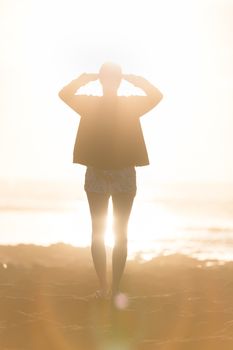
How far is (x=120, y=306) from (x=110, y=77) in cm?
222

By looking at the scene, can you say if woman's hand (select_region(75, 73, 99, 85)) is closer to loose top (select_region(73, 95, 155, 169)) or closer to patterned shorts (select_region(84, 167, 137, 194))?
loose top (select_region(73, 95, 155, 169))

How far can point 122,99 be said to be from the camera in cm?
844

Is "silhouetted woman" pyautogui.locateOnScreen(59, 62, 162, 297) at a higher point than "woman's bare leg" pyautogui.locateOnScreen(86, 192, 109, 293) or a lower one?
higher

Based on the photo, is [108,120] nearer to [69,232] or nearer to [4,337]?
[4,337]

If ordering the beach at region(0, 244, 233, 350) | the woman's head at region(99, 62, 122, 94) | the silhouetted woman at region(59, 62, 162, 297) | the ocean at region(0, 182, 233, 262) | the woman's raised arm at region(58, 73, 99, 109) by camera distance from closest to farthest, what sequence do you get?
the beach at region(0, 244, 233, 350) < the woman's head at region(99, 62, 122, 94) < the silhouetted woman at region(59, 62, 162, 297) < the woman's raised arm at region(58, 73, 99, 109) < the ocean at region(0, 182, 233, 262)

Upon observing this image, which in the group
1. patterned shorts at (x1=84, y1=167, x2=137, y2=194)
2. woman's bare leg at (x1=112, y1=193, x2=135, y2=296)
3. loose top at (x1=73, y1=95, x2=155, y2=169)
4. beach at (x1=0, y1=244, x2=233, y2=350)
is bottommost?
beach at (x1=0, y1=244, x2=233, y2=350)

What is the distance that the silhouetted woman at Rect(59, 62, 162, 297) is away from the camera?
27.7 feet

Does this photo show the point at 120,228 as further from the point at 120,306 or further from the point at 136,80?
the point at 136,80

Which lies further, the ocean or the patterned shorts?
the ocean

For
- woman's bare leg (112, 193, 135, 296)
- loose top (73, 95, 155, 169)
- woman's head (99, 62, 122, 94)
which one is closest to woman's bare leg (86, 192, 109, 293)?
woman's bare leg (112, 193, 135, 296)

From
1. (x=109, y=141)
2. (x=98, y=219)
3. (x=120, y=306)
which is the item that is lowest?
(x=120, y=306)

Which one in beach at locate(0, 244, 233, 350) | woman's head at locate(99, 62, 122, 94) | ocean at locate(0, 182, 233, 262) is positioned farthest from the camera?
ocean at locate(0, 182, 233, 262)

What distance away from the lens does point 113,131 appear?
850 cm

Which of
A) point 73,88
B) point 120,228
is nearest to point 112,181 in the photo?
point 120,228
